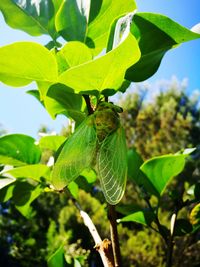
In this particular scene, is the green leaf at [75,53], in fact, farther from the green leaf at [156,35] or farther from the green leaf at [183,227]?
the green leaf at [183,227]

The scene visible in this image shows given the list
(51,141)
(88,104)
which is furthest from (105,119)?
(51,141)

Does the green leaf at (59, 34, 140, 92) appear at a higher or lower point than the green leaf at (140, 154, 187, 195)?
higher

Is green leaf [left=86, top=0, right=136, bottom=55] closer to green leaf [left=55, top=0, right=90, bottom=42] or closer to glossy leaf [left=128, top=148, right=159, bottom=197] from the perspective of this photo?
green leaf [left=55, top=0, right=90, bottom=42]

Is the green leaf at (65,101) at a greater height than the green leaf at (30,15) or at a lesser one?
lesser

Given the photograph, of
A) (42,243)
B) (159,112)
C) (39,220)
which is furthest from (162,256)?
(159,112)

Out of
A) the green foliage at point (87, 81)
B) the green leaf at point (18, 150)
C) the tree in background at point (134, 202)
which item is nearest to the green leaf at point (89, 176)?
the green foliage at point (87, 81)

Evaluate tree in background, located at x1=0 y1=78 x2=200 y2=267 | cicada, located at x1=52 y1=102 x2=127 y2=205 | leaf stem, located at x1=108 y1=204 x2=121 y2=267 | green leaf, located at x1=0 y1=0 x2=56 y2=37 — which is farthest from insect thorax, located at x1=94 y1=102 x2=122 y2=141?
tree in background, located at x1=0 y1=78 x2=200 y2=267
